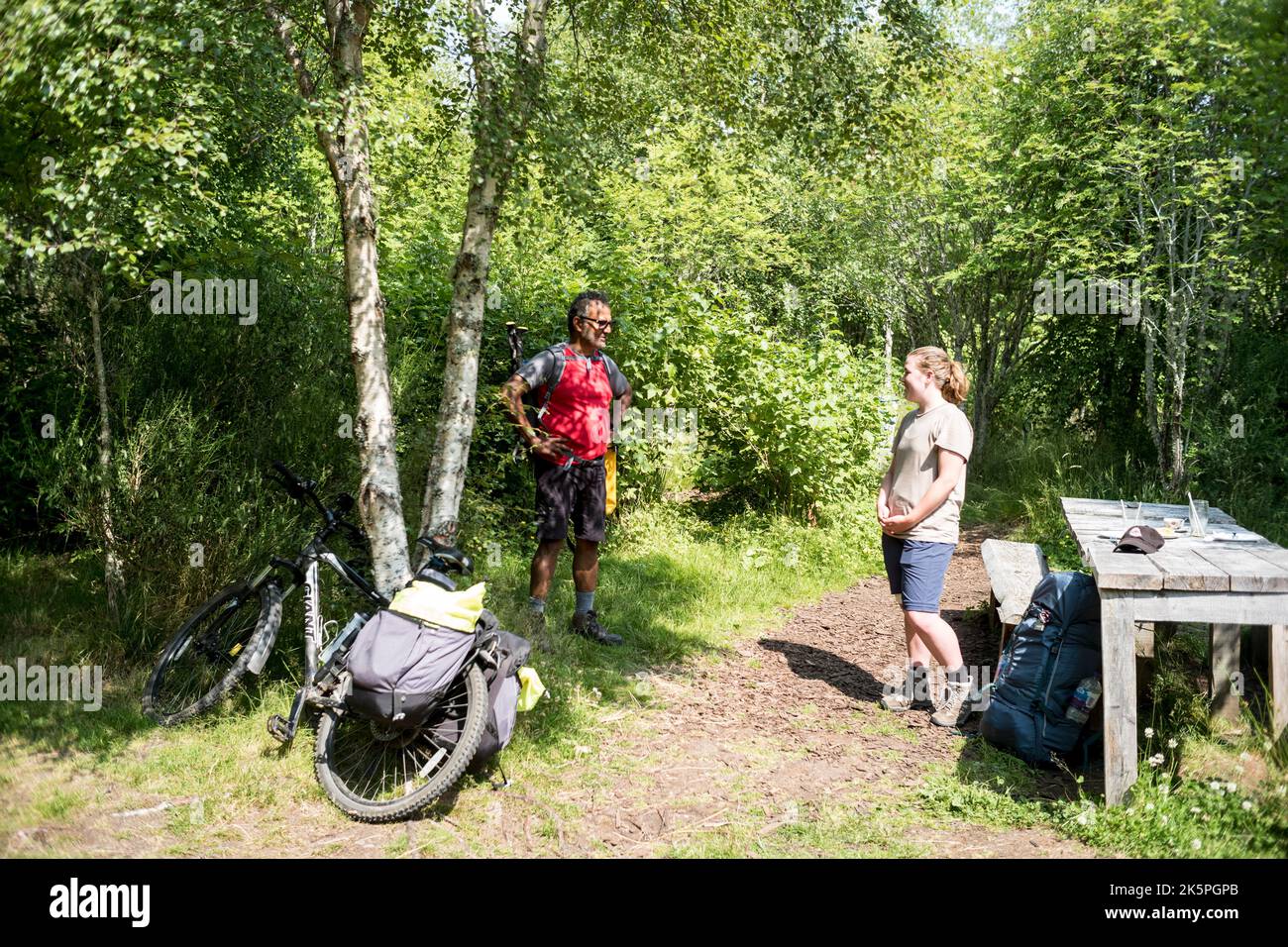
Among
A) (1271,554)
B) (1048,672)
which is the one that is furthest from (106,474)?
(1271,554)

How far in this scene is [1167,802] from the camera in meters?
3.68

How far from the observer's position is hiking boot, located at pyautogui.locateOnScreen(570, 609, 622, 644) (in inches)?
236

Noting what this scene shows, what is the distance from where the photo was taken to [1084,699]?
14.3 ft

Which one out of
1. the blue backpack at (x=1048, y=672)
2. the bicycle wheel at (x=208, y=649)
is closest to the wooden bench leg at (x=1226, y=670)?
the blue backpack at (x=1048, y=672)

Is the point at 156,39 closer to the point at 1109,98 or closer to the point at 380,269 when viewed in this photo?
the point at 380,269

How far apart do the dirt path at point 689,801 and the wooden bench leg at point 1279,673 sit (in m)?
1.35

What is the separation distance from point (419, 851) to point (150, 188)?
9.13ft

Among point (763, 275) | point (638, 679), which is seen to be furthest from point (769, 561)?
point (763, 275)

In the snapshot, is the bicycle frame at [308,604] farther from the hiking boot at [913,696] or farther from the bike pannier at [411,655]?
the hiking boot at [913,696]

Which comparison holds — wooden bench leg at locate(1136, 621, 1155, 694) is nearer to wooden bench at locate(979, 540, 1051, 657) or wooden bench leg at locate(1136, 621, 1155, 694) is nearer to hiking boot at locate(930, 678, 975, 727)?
wooden bench at locate(979, 540, 1051, 657)

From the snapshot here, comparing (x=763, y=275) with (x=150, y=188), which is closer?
(x=150, y=188)

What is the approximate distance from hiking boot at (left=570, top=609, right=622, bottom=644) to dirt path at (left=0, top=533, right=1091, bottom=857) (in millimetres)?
422

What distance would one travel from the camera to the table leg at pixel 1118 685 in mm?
3805

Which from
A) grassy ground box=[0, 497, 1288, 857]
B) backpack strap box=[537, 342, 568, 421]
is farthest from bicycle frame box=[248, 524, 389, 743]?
backpack strap box=[537, 342, 568, 421]
